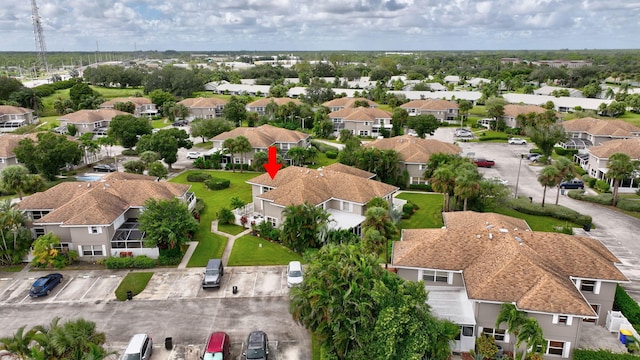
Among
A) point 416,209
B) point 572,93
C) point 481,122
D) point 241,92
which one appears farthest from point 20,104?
point 572,93

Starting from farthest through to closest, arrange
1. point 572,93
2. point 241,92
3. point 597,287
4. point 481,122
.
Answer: point 241,92 < point 572,93 < point 481,122 < point 597,287

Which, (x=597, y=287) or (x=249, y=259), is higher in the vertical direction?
(x=597, y=287)

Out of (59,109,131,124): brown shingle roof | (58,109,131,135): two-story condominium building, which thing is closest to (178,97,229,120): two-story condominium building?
(59,109,131,124): brown shingle roof

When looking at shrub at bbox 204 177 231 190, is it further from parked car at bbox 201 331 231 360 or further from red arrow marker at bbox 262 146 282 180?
parked car at bbox 201 331 231 360

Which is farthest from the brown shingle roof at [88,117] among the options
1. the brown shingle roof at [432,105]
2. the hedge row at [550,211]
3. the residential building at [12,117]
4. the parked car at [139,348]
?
the hedge row at [550,211]

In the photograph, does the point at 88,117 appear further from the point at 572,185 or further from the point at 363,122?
the point at 572,185

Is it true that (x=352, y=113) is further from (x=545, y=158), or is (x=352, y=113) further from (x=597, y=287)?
(x=597, y=287)
